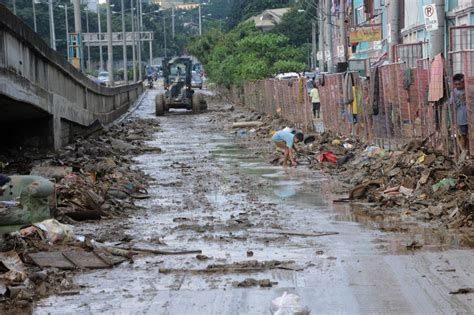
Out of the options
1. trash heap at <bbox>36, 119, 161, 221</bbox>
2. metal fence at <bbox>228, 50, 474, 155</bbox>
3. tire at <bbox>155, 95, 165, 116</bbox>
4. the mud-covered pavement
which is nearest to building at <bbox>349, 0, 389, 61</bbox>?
tire at <bbox>155, 95, 165, 116</bbox>

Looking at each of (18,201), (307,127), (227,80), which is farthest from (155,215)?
(227,80)

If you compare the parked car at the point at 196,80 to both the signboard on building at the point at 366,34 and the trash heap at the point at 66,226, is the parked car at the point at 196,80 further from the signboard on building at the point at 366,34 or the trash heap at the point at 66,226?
the trash heap at the point at 66,226

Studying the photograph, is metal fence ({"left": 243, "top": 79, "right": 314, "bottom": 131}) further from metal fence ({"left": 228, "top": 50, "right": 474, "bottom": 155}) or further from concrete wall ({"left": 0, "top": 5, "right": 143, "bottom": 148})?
concrete wall ({"left": 0, "top": 5, "right": 143, "bottom": 148})

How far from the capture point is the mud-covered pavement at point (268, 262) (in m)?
8.18

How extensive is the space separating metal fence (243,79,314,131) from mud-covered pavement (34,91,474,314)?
15.2 m

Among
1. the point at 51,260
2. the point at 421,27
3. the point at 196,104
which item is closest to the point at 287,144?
the point at 51,260

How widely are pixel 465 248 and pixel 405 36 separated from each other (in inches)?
1341

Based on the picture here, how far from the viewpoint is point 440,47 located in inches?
703

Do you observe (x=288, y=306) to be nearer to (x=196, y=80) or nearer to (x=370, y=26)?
(x=370, y=26)

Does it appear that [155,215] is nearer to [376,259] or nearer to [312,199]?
[312,199]

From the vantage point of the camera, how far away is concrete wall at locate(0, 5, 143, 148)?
16.6 metres

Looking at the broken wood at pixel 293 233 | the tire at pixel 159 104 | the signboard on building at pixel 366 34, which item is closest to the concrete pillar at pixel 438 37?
the broken wood at pixel 293 233

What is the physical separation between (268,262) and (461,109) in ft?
24.1

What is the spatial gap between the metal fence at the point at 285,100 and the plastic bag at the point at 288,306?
23.9 meters
